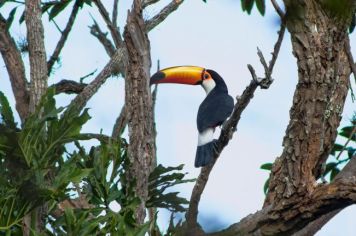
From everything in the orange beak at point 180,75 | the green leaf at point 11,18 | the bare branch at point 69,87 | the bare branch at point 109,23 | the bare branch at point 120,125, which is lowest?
the bare branch at point 120,125

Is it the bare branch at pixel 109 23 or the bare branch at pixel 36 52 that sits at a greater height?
the bare branch at pixel 109 23

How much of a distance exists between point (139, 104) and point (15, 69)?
6.39ft

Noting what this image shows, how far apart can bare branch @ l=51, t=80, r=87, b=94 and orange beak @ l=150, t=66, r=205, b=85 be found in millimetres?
595

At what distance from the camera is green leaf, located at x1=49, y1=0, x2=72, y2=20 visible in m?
5.79

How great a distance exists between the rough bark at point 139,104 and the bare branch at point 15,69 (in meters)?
1.48

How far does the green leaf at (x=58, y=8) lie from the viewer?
5791 millimetres

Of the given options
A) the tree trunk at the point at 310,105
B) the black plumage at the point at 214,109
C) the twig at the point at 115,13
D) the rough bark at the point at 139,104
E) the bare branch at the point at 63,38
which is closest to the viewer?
the tree trunk at the point at 310,105

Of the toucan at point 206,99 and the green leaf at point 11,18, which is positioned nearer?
the toucan at point 206,99

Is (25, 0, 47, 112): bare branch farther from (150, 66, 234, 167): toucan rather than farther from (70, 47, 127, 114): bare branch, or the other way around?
(150, 66, 234, 167): toucan

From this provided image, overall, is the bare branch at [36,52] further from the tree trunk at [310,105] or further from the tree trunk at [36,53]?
the tree trunk at [310,105]

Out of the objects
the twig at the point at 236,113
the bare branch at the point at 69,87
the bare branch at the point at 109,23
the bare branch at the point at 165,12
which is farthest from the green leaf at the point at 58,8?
the twig at the point at 236,113

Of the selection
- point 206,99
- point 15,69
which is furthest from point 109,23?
Result: point 206,99

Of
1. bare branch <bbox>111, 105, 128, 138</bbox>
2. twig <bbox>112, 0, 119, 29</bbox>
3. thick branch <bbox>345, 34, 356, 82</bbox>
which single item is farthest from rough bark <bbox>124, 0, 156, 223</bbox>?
twig <bbox>112, 0, 119, 29</bbox>

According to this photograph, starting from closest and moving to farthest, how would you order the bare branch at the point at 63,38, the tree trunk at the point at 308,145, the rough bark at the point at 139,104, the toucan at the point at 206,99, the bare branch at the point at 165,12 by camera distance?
the tree trunk at the point at 308,145 < the rough bark at the point at 139,104 < the toucan at the point at 206,99 < the bare branch at the point at 165,12 < the bare branch at the point at 63,38
